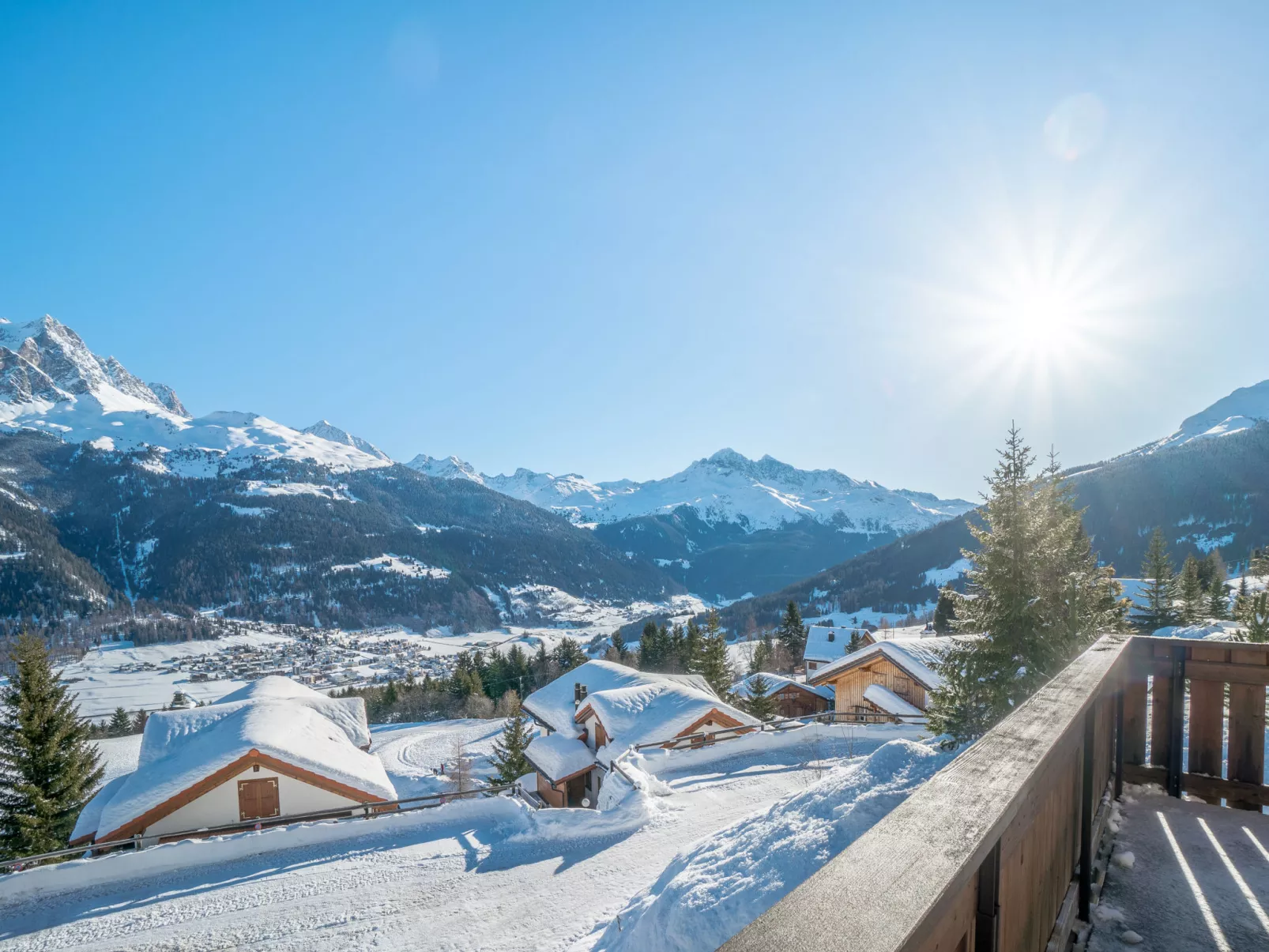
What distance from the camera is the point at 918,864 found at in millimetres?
1203

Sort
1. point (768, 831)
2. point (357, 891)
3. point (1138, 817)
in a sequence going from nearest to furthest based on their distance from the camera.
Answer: point (1138, 817)
point (768, 831)
point (357, 891)

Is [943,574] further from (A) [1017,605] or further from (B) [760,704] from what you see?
(A) [1017,605]

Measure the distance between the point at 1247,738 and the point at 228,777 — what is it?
2034 centimetres

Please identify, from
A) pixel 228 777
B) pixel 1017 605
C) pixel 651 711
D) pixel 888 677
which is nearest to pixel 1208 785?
pixel 1017 605

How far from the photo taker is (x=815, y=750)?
16328mm

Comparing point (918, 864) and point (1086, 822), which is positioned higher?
point (918, 864)

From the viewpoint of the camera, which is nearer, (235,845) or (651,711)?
(235,845)

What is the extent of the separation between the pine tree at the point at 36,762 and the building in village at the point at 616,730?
50.3 ft

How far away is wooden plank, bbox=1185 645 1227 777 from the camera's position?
4.25 m

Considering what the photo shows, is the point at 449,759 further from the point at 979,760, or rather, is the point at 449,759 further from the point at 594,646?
the point at 594,646

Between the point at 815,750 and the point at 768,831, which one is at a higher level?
the point at 768,831

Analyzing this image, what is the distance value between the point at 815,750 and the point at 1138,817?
13527 millimetres

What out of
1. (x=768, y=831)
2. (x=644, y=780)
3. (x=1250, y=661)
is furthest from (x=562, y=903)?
(x=1250, y=661)

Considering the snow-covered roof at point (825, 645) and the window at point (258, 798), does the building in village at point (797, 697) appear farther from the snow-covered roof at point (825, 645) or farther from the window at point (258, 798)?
the window at point (258, 798)
